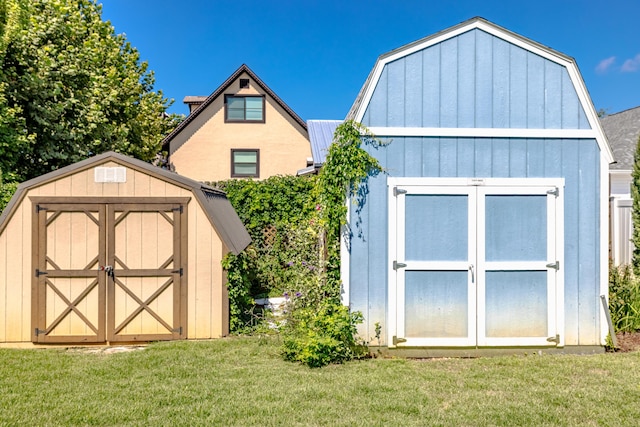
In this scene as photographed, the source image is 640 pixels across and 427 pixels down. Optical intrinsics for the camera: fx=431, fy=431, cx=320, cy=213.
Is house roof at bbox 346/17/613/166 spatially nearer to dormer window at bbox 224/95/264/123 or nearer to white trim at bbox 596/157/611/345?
white trim at bbox 596/157/611/345

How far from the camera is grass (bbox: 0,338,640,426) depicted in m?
3.61

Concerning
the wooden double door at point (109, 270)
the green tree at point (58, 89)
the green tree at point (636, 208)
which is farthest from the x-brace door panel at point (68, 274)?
the green tree at point (636, 208)

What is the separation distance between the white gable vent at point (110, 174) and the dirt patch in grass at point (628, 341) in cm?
702

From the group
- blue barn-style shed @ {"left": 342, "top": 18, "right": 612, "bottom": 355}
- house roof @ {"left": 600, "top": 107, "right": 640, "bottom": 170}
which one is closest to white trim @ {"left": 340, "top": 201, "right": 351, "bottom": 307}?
blue barn-style shed @ {"left": 342, "top": 18, "right": 612, "bottom": 355}

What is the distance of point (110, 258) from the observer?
607cm

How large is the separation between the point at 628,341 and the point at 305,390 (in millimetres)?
4584

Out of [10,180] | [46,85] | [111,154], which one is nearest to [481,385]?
[111,154]

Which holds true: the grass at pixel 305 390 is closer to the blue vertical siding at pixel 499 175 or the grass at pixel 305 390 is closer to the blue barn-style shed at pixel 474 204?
the blue barn-style shed at pixel 474 204

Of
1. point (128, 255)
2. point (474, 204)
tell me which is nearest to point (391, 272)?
point (474, 204)

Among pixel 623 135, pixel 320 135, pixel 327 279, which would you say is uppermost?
pixel 320 135

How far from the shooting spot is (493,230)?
17.8 feet

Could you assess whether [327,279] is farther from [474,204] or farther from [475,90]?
[475,90]

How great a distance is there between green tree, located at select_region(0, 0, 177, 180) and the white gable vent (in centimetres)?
476

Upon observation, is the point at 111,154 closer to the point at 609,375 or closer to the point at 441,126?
the point at 441,126
